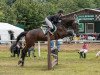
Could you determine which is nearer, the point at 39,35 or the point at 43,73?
the point at 43,73

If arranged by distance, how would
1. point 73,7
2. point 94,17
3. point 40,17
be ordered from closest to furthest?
point 94,17
point 40,17
point 73,7

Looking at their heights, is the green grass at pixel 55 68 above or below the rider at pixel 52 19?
below

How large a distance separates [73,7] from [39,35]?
76.4m

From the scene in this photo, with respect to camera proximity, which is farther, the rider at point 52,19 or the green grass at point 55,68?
the rider at point 52,19

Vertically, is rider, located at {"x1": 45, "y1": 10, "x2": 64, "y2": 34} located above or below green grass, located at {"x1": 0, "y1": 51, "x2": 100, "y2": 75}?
above

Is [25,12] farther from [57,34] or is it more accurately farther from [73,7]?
[57,34]

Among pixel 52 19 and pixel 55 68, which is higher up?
pixel 52 19

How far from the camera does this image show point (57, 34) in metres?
19.9

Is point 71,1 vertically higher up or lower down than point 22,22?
higher up

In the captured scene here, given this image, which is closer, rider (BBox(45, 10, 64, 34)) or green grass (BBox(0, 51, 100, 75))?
green grass (BBox(0, 51, 100, 75))

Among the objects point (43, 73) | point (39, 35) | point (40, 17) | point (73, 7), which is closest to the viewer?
point (43, 73)

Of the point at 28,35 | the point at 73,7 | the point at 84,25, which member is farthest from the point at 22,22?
the point at 28,35

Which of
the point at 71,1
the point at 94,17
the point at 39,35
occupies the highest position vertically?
the point at 71,1

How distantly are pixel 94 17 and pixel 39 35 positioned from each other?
42248mm
